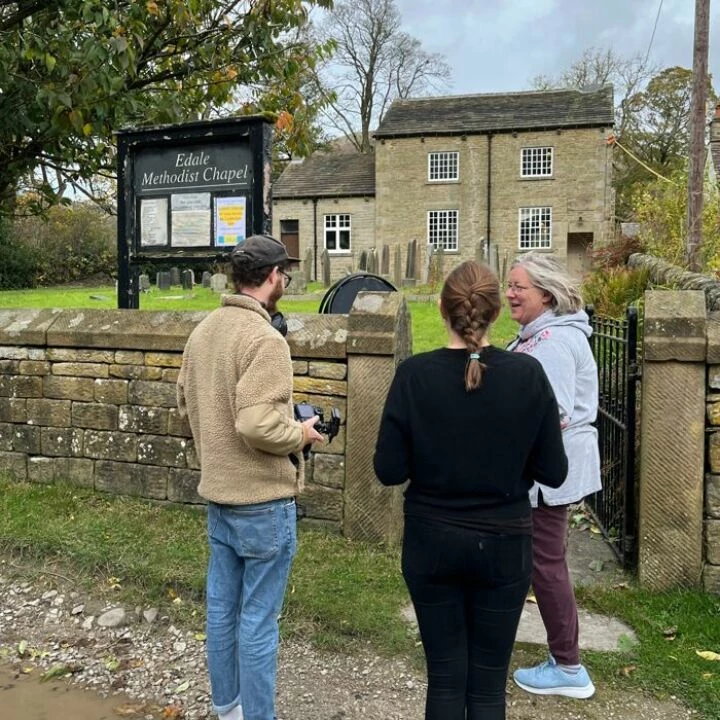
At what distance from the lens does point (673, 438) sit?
4145 millimetres

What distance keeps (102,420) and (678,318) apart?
405cm

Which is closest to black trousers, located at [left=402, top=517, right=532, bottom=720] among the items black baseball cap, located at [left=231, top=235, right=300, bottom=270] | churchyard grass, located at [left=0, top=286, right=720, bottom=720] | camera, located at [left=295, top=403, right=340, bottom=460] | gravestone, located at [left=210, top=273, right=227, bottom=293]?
camera, located at [left=295, top=403, right=340, bottom=460]

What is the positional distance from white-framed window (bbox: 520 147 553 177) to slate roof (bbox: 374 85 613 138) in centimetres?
106

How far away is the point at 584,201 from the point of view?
1315 inches

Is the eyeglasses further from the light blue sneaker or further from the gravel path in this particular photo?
the gravel path

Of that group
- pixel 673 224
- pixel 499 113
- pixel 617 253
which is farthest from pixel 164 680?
pixel 499 113

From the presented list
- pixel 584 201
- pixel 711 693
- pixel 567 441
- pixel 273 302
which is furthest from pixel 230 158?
pixel 584 201

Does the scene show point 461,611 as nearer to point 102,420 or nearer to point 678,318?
point 678,318

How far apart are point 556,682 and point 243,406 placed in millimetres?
1946

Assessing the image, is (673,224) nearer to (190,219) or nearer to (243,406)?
(190,219)

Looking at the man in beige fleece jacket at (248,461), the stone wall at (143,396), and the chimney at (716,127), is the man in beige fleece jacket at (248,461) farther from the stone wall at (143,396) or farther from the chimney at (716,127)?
the chimney at (716,127)

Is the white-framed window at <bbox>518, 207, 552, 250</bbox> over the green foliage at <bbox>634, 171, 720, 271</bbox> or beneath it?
over

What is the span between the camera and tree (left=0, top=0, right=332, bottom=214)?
6160 mm

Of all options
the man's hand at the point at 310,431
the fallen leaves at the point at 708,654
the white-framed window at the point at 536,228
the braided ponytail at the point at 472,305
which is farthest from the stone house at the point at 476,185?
the braided ponytail at the point at 472,305
